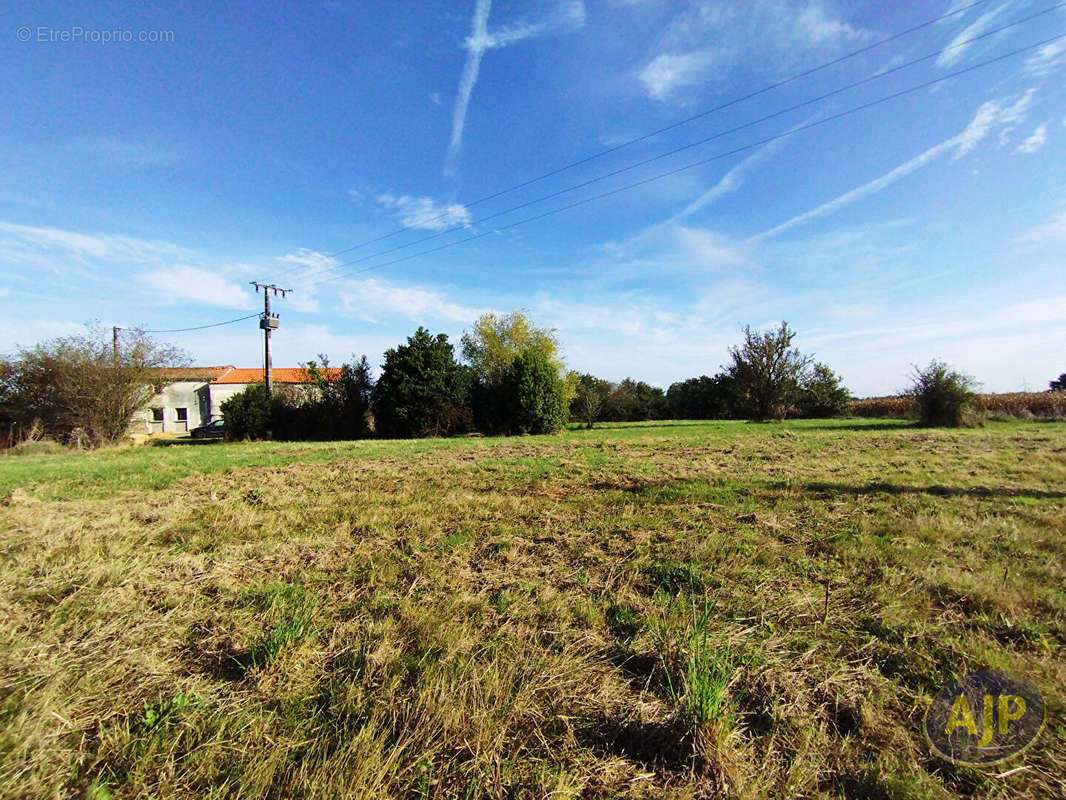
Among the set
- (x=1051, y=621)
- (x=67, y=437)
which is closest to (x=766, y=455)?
(x=1051, y=621)

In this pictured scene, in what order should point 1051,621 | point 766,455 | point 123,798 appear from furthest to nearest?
point 766,455, point 1051,621, point 123,798

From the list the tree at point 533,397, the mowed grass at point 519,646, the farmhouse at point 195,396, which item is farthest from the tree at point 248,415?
the farmhouse at point 195,396

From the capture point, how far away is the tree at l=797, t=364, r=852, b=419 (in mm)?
31605

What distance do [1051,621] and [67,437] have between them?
89.4ft

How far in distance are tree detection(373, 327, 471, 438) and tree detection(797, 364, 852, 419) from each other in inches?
1024

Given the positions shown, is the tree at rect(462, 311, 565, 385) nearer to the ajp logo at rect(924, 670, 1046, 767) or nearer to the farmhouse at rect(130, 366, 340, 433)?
the farmhouse at rect(130, 366, 340, 433)

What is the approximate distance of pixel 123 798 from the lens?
4.48 feet

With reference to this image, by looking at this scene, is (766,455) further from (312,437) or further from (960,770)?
(312,437)

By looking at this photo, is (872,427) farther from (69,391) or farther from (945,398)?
(69,391)

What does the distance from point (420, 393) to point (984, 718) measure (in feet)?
70.7

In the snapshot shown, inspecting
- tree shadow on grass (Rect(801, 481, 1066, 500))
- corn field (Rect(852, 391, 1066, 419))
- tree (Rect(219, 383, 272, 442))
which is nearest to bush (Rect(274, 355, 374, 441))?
tree (Rect(219, 383, 272, 442))

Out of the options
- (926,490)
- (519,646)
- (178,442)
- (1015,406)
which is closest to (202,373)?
(178,442)

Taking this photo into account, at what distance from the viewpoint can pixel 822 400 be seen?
105ft

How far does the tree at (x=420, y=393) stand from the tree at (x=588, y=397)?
9166 millimetres
